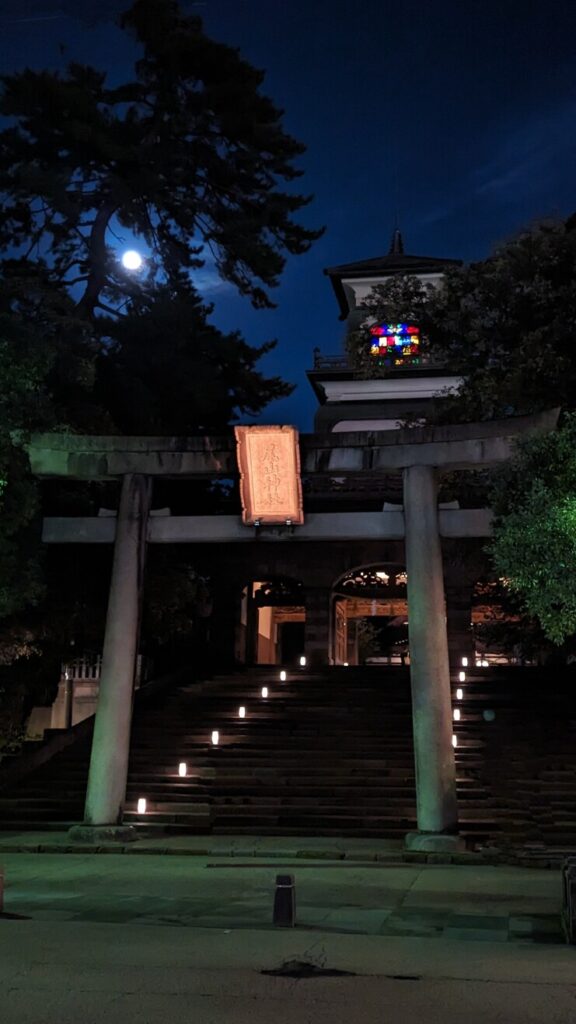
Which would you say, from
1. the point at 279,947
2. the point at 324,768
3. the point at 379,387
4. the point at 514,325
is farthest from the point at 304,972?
the point at 379,387

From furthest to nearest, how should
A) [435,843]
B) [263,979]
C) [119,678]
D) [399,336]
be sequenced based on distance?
1. [399,336]
2. [119,678]
3. [435,843]
4. [263,979]

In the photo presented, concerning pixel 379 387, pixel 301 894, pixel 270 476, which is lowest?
pixel 301 894

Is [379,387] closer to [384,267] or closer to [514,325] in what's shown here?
[384,267]

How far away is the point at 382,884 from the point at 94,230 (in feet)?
62.2

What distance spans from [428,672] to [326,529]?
3320mm

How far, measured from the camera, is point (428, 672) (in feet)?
48.1

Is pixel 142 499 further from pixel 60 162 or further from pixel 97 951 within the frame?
pixel 60 162

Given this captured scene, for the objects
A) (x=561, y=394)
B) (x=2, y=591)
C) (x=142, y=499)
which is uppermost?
(x=561, y=394)

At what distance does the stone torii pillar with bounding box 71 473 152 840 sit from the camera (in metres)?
15.0

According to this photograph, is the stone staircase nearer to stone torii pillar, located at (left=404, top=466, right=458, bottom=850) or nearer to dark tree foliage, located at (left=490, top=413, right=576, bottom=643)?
stone torii pillar, located at (left=404, top=466, right=458, bottom=850)

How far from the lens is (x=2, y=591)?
48.6 ft

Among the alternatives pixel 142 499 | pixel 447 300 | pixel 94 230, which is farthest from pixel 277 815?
pixel 94 230

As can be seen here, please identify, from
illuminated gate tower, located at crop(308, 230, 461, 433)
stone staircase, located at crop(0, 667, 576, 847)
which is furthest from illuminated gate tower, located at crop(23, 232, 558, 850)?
illuminated gate tower, located at crop(308, 230, 461, 433)

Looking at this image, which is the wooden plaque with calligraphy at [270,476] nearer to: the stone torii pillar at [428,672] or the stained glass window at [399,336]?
the stone torii pillar at [428,672]
